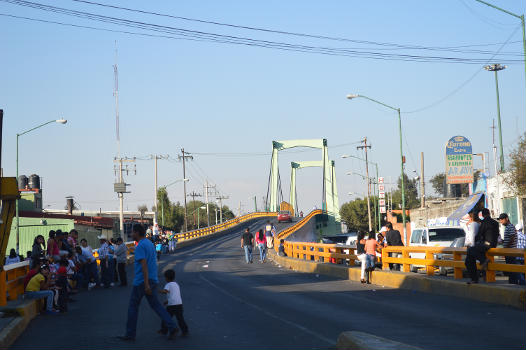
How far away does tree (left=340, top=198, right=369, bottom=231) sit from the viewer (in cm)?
13212

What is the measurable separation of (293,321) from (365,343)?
4.20 metres

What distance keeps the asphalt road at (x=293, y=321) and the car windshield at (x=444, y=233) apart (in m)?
8.28

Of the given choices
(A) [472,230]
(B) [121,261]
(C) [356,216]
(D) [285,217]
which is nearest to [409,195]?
(C) [356,216]

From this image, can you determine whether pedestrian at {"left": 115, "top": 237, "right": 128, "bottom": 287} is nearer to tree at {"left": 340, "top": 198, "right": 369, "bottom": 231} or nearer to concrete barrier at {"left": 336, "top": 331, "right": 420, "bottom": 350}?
concrete barrier at {"left": 336, "top": 331, "right": 420, "bottom": 350}

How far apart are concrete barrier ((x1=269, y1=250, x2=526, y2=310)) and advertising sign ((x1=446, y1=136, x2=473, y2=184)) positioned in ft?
74.5

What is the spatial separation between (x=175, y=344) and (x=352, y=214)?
125665mm

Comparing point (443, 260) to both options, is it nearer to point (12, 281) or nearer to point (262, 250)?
point (12, 281)

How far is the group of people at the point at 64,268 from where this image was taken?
15141mm

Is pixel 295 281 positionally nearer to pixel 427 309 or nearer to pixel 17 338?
pixel 427 309

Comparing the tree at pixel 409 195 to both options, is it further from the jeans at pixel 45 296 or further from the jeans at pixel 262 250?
the jeans at pixel 45 296

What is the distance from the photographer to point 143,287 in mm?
10914

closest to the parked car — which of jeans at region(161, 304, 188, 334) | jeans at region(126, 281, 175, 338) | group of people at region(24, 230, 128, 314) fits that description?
group of people at region(24, 230, 128, 314)

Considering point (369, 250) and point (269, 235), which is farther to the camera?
point (269, 235)

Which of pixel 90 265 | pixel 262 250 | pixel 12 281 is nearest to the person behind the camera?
pixel 12 281
